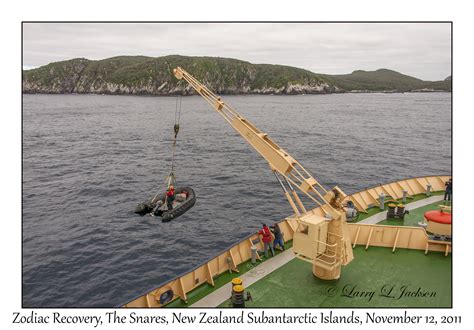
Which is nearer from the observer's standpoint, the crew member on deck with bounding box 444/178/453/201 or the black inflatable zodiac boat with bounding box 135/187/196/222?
the crew member on deck with bounding box 444/178/453/201

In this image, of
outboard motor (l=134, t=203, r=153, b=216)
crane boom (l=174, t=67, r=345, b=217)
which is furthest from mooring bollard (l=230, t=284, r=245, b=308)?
outboard motor (l=134, t=203, r=153, b=216)

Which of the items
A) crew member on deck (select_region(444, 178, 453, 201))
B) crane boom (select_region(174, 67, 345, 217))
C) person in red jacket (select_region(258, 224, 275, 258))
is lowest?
person in red jacket (select_region(258, 224, 275, 258))

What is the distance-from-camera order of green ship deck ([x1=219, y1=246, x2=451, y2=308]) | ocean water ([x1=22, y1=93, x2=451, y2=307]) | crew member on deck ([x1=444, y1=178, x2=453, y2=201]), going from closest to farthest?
green ship deck ([x1=219, y1=246, x2=451, y2=308])
ocean water ([x1=22, y1=93, x2=451, y2=307])
crew member on deck ([x1=444, y1=178, x2=453, y2=201])

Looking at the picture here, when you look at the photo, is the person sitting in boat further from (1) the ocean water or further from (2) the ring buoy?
(2) the ring buoy

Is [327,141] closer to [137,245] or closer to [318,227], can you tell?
[137,245]

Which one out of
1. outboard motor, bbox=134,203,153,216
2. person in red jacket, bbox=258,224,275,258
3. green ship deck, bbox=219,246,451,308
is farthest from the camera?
outboard motor, bbox=134,203,153,216

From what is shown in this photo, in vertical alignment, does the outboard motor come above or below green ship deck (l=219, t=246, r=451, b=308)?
above

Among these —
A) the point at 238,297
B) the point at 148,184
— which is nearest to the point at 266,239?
the point at 238,297
